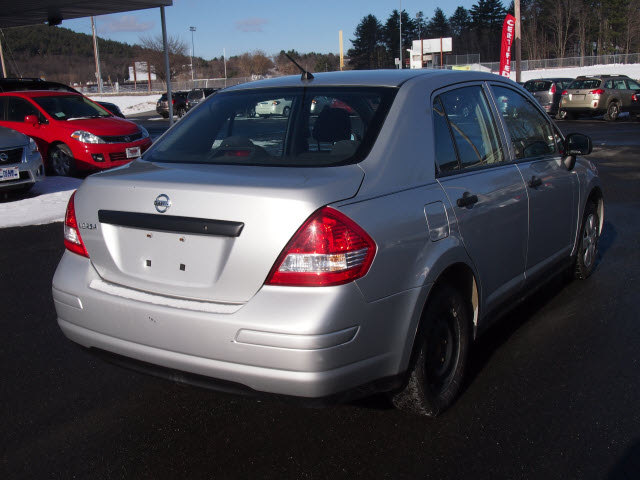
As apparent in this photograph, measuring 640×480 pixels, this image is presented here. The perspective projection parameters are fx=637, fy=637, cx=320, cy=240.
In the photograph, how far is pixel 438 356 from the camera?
3.06 m

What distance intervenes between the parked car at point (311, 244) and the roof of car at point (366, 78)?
0.06 feet

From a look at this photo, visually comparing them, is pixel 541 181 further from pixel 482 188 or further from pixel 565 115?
pixel 565 115

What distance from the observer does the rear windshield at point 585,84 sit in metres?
25.5

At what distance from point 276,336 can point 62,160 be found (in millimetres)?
10748

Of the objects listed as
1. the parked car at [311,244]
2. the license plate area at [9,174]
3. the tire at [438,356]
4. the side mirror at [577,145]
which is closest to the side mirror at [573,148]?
the side mirror at [577,145]

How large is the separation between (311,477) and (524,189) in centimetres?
209

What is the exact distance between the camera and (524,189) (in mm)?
3744

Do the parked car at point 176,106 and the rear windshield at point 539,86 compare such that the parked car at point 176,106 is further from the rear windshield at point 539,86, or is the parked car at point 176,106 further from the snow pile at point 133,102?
the rear windshield at point 539,86

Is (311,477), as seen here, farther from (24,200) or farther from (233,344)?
(24,200)

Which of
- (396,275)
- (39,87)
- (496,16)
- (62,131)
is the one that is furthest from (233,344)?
(496,16)

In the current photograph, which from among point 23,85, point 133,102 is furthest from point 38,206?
point 133,102

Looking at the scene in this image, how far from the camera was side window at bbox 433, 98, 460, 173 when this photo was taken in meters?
3.12

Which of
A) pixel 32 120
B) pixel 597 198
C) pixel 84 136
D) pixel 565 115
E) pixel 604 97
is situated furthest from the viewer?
pixel 565 115

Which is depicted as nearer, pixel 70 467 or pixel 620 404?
pixel 70 467
